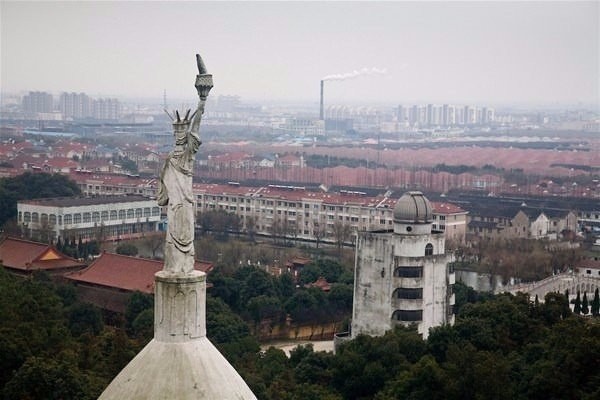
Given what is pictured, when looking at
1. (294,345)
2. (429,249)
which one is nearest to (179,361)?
(429,249)

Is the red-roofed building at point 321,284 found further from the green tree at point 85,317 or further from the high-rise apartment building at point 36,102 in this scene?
the high-rise apartment building at point 36,102

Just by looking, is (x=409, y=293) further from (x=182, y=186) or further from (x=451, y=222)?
(x=451, y=222)

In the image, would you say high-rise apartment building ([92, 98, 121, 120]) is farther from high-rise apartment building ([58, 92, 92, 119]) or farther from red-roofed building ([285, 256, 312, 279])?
red-roofed building ([285, 256, 312, 279])

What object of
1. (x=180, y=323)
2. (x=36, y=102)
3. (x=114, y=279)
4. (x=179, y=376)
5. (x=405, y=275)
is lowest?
(x=114, y=279)

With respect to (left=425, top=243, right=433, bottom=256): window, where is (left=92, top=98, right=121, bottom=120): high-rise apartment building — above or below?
above

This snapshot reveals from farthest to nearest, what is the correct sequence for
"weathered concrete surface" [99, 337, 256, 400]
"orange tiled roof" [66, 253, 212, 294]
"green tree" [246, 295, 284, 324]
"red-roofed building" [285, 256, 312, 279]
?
"red-roofed building" [285, 256, 312, 279], "green tree" [246, 295, 284, 324], "orange tiled roof" [66, 253, 212, 294], "weathered concrete surface" [99, 337, 256, 400]

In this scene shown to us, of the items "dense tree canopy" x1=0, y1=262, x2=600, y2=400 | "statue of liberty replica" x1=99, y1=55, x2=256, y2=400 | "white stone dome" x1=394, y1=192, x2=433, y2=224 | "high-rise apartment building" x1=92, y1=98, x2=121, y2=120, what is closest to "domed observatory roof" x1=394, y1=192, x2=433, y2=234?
"white stone dome" x1=394, y1=192, x2=433, y2=224
